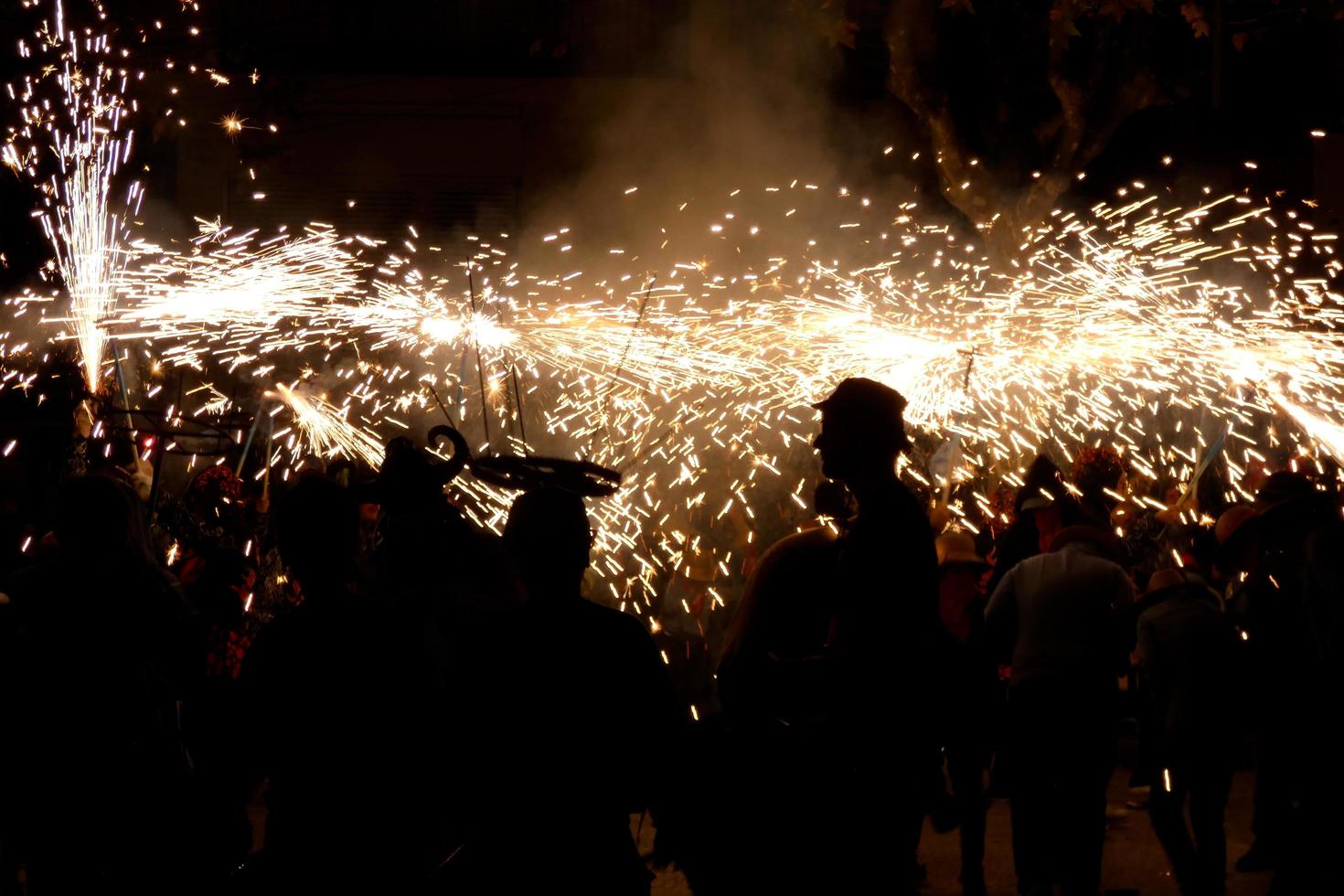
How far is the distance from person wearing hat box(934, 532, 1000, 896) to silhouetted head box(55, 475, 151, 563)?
7.29ft

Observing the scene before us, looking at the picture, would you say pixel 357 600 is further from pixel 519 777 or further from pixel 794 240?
pixel 794 240

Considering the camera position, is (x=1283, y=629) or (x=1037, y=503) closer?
(x=1283, y=629)

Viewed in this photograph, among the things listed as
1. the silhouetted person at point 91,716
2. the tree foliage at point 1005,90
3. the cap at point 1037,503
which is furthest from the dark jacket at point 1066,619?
the tree foliage at point 1005,90

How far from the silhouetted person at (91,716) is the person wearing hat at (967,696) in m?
2.08

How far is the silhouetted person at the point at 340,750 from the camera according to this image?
131 inches

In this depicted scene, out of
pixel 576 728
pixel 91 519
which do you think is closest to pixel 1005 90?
pixel 91 519

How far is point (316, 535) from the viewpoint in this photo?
Answer: 11.8 feet

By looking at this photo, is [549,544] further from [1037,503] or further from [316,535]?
[1037,503]

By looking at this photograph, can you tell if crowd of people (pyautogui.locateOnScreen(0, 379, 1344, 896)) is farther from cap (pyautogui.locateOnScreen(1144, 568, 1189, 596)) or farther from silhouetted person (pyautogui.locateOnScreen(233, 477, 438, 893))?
cap (pyautogui.locateOnScreen(1144, 568, 1189, 596))

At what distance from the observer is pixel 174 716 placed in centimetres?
432

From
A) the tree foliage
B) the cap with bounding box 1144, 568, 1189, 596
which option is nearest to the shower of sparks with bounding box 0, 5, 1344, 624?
the tree foliage

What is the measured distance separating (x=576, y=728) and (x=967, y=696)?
1202 millimetres

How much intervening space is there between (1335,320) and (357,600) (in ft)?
41.7

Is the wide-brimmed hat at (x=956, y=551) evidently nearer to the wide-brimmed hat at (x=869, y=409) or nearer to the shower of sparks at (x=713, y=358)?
the shower of sparks at (x=713, y=358)
